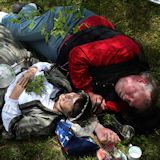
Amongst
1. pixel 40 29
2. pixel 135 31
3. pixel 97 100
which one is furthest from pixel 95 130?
pixel 135 31

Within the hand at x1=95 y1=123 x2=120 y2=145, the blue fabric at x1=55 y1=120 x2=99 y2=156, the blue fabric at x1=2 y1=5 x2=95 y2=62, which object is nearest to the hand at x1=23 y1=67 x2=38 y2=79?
the blue fabric at x1=2 y1=5 x2=95 y2=62

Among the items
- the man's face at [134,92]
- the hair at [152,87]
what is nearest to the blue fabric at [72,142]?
the man's face at [134,92]

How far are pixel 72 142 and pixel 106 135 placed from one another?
17.1 inches

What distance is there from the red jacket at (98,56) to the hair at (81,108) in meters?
0.36

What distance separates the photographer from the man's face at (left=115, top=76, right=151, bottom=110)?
484cm

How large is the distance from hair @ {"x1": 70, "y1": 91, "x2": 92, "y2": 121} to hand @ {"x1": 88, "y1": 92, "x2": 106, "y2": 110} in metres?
0.16

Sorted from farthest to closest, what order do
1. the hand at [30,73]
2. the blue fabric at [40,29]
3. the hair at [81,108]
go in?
the blue fabric at [40,29] < the hand at [30,73] < the hair at [81,108]

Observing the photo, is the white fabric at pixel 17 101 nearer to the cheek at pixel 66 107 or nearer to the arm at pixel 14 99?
the arm at pixel 14 99

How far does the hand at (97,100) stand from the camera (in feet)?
16.6

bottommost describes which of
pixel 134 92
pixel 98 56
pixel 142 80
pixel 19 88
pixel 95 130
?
pixel 95 130

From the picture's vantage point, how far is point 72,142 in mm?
4867

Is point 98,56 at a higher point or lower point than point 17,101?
higher

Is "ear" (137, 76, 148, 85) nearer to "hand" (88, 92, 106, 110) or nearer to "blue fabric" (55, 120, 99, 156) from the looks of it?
"hand" (88, 92, 106, 110)

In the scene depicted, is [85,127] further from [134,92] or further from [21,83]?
[21,83]
